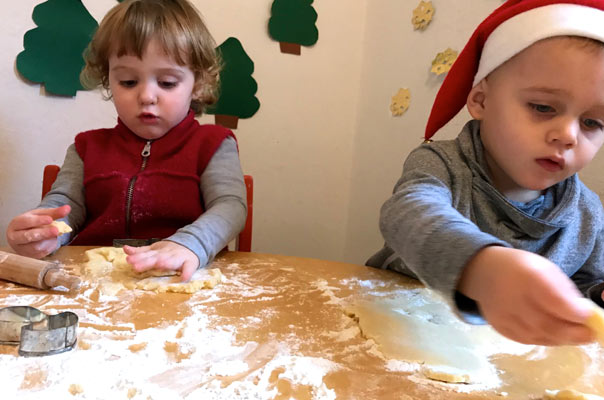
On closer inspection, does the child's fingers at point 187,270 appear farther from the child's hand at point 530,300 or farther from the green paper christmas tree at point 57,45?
the green paper christmas tree at point 57,45

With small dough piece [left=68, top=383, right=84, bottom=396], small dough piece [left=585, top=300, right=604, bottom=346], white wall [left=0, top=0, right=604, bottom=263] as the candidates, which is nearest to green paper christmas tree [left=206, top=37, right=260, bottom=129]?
white wall [left=0, top=0, right=604, bottom=263]

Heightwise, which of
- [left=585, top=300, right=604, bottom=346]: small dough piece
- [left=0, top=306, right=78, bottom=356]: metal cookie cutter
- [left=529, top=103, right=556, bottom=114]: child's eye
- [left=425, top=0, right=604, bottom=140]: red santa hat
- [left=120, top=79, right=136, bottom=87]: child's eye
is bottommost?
[left=0, top=306, right=78, bottom=356]: metal cookie cutter

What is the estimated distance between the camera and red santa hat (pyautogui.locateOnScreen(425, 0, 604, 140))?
691 millimetres

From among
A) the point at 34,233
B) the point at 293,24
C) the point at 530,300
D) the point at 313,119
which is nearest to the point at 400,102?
the point at 313,119

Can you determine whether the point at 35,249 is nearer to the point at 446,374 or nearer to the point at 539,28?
the point at 446,374

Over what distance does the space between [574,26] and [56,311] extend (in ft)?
2.75

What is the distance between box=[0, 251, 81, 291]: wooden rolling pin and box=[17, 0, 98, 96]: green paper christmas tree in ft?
3.46

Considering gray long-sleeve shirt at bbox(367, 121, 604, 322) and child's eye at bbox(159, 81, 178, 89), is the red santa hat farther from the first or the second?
child's eye at bbox(159, 81, 178, 89)

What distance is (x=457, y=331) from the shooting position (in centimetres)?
63

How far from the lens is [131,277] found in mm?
751

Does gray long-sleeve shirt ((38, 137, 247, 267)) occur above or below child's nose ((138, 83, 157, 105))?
below

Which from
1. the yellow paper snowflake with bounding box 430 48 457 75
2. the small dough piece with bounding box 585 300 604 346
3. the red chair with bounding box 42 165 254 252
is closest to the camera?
the small dough piece with bounding box 585 300 604 346

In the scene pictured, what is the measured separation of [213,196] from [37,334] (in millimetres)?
644

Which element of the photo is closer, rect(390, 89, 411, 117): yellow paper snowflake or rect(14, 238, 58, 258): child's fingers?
rect(14, 238, 58, 258): child's fingers
